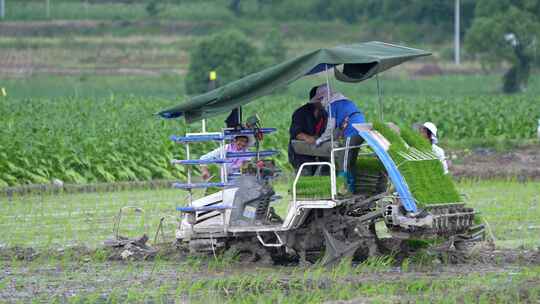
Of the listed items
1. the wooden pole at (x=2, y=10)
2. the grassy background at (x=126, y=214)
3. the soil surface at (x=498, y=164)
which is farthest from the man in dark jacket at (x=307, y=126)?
the wooden pole at (x=2, y=10)

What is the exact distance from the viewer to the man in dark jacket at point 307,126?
→ 1355cm

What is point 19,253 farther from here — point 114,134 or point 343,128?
point 114,134

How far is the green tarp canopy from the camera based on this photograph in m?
12.8

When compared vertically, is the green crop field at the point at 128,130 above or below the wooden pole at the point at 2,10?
below

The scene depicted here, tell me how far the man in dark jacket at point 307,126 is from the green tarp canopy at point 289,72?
1.59 ft

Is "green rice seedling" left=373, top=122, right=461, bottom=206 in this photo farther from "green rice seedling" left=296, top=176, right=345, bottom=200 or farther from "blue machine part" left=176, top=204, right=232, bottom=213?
"blue machine part" left=176, top=204, right=232, bottom=213

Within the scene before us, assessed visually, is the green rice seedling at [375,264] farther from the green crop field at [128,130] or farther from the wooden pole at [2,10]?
the wooden pole at [2,10]

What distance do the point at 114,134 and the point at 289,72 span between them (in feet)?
42.4

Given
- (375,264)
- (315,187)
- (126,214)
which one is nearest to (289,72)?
(315,187)

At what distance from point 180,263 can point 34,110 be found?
20.0 metres

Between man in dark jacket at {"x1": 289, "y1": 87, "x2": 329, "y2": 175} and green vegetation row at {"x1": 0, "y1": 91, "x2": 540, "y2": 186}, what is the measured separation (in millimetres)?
9934

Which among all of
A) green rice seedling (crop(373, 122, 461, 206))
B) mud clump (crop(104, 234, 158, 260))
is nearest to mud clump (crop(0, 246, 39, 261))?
mud clump (crop(104, 234, 158, 260))

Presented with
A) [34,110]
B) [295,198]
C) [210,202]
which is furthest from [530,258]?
[34,110]

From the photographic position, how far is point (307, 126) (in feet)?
44.7
